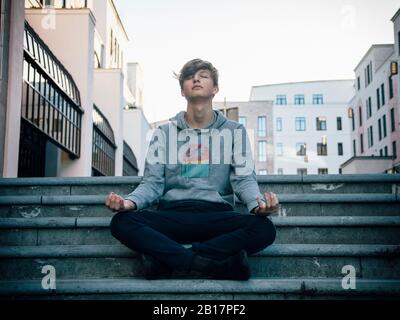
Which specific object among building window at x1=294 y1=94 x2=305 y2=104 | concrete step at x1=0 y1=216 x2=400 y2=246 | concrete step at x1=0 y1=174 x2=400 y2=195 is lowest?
concrete step at x1=0 y1=216 x2=400 y2=246

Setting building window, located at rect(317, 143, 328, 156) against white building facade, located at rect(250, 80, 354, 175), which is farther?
building window, located at rect(317, 143, 328, 156)

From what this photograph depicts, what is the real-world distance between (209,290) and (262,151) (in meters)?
41.4

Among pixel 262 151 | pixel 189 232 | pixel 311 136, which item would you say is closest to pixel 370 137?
pixel 262 151

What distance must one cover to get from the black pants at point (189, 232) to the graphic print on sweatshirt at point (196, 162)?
29 centimetres

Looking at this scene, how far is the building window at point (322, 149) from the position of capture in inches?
1806

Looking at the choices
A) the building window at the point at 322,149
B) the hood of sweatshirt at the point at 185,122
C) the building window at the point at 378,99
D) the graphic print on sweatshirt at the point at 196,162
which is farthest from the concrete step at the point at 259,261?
the building window at the point at 322,149

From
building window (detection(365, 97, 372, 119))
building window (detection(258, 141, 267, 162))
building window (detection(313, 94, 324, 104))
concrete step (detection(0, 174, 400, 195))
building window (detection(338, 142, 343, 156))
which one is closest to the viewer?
concrete step (detection(0, 174, 400, 195))

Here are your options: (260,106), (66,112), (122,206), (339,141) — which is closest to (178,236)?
(122,206)

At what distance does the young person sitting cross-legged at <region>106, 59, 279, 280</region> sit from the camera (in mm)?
2545

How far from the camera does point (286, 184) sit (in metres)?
3.67

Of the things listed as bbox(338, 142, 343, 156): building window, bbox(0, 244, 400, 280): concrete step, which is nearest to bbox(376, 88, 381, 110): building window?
bbox(338, 142, 343, 156): building window

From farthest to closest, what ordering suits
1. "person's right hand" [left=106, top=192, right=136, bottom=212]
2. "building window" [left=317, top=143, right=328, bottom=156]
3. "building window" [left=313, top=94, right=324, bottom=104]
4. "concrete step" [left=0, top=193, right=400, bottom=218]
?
"building window" [left=313, top=94, right=324, bottom=104] → "building window" [left=317, top=143, right=328, bottom=156] → "concrete step" [left=0, top=193, right=400, bottom=218] → "person's right hand" [left=106, top=192, right=136, bottom=212]

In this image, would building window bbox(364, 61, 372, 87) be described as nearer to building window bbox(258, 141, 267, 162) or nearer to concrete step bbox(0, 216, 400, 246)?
building window bbox(258, 141, 267, 162)
